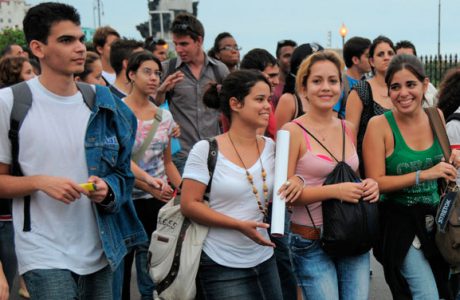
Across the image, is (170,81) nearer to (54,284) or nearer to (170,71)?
(170,71)

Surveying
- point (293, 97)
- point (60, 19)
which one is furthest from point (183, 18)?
point (60, 19)

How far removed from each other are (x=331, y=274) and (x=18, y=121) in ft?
6.16

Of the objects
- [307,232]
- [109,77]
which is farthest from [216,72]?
[307,232]

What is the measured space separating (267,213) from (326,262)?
431 millimetres

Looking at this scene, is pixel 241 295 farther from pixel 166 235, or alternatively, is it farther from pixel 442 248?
pixel 442 248

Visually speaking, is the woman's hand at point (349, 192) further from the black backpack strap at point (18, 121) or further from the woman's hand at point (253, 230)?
the black backpack strap at point (18, 121)

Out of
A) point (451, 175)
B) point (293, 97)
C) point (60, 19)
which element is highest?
point (60, 19)

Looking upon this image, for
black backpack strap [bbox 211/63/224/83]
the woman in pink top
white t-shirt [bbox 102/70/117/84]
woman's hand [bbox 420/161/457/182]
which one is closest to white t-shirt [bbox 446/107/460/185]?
woman's hand [bbox 420/161/457/182]

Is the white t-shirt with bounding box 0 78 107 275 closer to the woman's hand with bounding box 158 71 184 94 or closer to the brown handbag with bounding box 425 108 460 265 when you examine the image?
the brown handbag with bounding box 425 108 460 265

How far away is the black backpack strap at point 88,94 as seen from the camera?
329 cm

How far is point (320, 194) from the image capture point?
3553 millimetres

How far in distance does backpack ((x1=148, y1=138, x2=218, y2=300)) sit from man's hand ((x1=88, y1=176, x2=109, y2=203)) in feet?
1.87

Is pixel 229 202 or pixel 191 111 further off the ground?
pixel 191 111

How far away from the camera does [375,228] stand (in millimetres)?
3611
